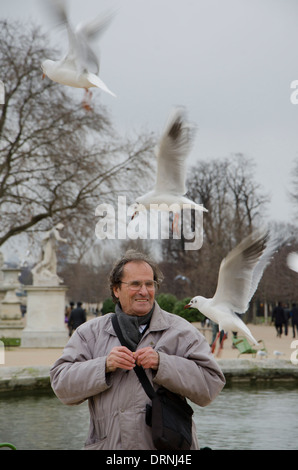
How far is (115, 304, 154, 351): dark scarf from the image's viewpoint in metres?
3.53

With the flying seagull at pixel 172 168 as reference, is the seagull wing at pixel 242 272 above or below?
below

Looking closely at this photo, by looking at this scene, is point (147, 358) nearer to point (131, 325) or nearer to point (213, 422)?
point (131, 325)

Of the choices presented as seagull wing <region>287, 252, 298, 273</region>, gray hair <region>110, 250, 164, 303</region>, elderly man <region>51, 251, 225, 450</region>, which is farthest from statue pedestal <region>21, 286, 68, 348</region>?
elderly man <region>51, 251, 225, 450</region>

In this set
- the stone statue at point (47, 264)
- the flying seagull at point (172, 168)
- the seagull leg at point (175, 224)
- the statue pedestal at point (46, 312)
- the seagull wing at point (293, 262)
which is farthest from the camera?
the stone statue at point (47, 264)

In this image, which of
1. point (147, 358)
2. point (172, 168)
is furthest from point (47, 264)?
point (147, 358)

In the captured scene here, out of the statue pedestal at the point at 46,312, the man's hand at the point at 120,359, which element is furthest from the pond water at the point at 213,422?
the statue pedestal at the point at 46,312

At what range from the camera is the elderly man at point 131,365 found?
11.2 ft

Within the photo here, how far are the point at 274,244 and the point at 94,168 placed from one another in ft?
56.8

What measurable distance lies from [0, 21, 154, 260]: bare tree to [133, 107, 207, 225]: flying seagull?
605 inches

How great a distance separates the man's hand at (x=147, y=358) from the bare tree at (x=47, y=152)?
63.6ft

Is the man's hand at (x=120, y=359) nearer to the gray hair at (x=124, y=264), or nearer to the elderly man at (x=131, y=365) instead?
the elderly man at (x=131, y=365)

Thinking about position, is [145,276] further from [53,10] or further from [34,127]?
[34,127]

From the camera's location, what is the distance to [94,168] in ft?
77.8
